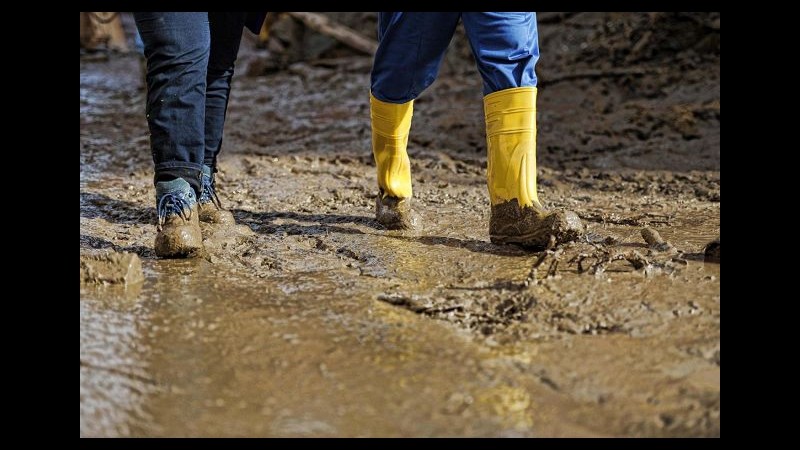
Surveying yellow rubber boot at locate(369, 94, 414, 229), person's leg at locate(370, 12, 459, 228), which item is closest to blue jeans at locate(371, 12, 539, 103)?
person's leg at locate(370, 12, 459, 228)

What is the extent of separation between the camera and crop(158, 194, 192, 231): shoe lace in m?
2.78

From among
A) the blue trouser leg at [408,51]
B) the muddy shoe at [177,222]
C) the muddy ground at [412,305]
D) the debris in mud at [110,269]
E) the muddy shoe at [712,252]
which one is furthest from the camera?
the blue trouser leg at [408,51]

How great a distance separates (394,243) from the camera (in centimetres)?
301

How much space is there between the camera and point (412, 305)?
2301 mm

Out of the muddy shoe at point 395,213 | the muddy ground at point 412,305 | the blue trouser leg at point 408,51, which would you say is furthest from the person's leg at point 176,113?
the muddy shoe at point 395,213

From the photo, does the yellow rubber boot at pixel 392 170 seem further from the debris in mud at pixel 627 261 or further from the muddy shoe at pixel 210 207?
the debris in mud at pixel 627 261

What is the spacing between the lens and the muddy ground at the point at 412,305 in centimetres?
174

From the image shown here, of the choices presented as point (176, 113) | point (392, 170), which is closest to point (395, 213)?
point (392, 170)

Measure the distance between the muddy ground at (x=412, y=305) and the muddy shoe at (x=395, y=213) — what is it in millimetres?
51

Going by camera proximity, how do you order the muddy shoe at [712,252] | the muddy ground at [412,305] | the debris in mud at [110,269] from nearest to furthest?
the muddy ground at [412,305] → the debris in mud at [110,269] → the muddy shoe at [712,252]

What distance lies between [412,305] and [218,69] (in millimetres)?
1401

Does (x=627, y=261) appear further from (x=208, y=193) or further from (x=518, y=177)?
(x=208, y=193)

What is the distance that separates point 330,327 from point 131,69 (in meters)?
6.52
